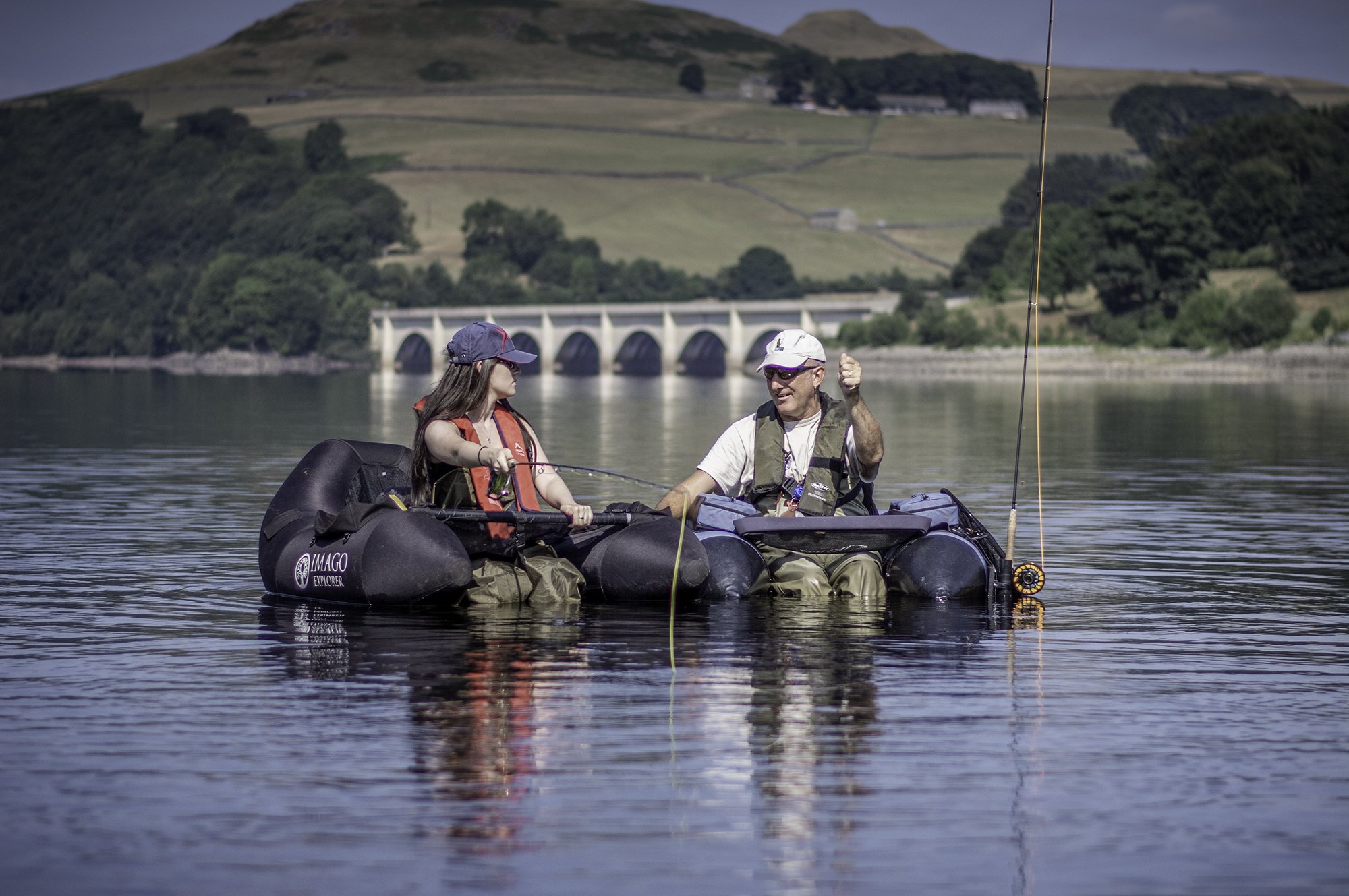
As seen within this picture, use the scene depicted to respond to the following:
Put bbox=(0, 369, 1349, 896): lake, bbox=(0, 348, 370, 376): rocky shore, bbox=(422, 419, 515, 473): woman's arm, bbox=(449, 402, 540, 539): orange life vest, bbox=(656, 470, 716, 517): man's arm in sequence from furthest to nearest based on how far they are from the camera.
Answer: bbox=(0, 348, 370, 376): rocky shore
bbox=(656, 470, 716, 517): man's arm
bbox=(449, 402, 540, 539): orange life vest
bbox=(422, 419, 515, 473): woman's arm
bbox=(0, 369, 1349, 896): lake

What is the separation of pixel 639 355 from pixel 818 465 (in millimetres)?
178416

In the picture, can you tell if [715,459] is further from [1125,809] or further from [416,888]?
[416,888]

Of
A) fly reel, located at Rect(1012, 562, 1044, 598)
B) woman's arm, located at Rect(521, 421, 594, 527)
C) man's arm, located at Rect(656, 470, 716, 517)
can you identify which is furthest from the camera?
fly reel, located at Rect(1012, 562, 1044, 598)

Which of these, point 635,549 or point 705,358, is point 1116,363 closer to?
point 705,358

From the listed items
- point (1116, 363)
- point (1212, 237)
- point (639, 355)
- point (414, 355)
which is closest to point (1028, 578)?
point (1116, 363)

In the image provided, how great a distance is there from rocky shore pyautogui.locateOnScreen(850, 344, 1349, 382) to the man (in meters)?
89.0

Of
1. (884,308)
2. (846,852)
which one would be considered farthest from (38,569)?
(884,308)

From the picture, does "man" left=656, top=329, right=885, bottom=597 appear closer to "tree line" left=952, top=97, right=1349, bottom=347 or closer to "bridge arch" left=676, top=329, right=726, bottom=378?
"tree line" left=952, top=97, right=1349, bottom=347

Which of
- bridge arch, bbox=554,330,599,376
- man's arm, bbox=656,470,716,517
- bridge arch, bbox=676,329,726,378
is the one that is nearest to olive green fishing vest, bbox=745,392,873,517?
man's arm, bbox=656,470,716,517

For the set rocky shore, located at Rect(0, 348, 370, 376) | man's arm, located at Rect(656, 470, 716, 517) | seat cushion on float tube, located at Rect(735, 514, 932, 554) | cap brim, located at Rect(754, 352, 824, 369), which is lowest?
rocky shore, located at Rect(0, 348, 370, 376)

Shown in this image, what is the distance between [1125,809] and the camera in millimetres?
8180

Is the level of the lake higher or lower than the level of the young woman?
lower

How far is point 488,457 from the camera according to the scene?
13305 mm

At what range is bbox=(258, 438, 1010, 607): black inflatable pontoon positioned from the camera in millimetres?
13906
